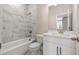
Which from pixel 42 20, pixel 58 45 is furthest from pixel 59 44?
pixel 42 20

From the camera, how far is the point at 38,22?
7.61 feet

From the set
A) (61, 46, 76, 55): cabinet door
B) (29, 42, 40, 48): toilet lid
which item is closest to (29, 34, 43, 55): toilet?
(29, 42, 40, 48): toilet lid

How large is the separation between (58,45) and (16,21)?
1277 millimetres

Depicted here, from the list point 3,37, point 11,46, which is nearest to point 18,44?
point 11,46

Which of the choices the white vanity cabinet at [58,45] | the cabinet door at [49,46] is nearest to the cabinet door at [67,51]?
the white vanity cabinet at [58,45]

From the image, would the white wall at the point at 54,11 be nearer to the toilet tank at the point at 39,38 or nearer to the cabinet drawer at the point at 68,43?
the toilet tank at the point at 39,38

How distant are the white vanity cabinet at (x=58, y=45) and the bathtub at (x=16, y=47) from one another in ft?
1.52

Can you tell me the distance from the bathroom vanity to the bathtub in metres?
0.47

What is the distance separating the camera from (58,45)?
6.55 feet

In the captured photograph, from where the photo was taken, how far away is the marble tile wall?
2.12 meters

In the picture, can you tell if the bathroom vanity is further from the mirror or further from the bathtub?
the bathtub
